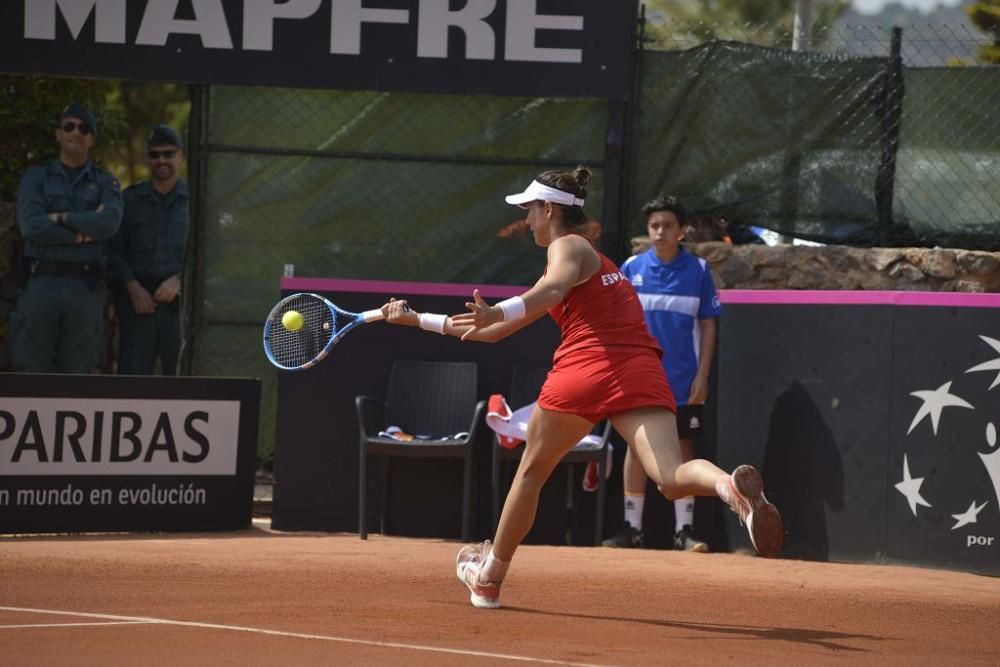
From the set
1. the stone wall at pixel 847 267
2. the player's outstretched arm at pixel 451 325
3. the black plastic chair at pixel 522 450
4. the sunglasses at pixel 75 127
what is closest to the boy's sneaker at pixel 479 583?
the player's outstretched arm at pixel 451 325

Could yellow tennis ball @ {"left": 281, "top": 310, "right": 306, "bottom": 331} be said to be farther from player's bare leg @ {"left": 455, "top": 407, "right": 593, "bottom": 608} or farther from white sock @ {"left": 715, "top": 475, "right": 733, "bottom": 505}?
white sock @ {"left": 715, "top": 475, "right": 733, "bottom": 505}

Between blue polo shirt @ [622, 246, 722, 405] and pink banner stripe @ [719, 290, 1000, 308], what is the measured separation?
229 millimetres

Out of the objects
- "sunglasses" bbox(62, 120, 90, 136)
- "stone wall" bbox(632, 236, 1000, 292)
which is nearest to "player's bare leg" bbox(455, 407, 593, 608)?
"stone wall" bbox(632, 236, 1000, 292)

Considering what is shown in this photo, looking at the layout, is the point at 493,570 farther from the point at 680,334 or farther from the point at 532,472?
the point at 680,334

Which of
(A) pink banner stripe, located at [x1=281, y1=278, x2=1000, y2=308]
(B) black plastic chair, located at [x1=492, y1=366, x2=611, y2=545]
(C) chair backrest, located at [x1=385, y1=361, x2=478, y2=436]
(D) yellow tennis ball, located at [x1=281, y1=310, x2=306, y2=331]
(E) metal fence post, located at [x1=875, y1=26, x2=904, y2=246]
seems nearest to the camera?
(D) yellow tennis ball, located at [x1=281, y1=310, x2=306, y2=331]

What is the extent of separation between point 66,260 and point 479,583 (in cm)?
488

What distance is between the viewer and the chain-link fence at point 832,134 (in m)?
10.5

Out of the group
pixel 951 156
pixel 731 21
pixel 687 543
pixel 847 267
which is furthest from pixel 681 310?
pixel 731 21

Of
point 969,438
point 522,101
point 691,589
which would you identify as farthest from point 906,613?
point 522,101

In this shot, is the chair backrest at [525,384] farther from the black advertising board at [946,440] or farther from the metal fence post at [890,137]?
the metal fence post at [890,137]

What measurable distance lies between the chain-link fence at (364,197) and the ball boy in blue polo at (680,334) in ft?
4.77

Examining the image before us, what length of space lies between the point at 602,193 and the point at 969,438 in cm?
333

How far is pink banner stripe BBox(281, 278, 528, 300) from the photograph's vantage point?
392 inches

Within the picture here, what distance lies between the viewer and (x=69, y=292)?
10484mm
